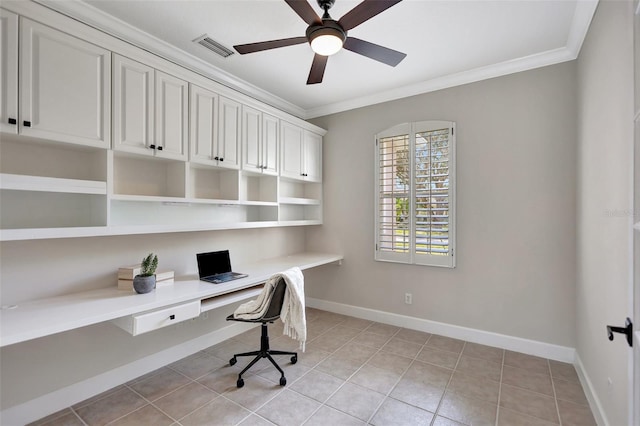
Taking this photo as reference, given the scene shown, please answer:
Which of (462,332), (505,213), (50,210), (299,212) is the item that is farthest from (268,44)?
(462,332)

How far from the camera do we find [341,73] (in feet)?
10.6

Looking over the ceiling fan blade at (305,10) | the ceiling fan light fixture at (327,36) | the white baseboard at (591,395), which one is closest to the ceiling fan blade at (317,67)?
the ceiling fan light fixture at (327,36)

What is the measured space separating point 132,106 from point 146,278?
4.26 ft

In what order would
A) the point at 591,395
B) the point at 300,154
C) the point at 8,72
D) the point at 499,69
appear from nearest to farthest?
the point at 8,72, the point at 591,395, the point at 499,69, the point at 300,154

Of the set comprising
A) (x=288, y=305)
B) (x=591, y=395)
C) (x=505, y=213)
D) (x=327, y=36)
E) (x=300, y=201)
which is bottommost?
(x=591, y=395)

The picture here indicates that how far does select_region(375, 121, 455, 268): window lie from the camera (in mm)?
3330

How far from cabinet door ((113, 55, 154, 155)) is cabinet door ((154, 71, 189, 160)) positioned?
0.06 meters

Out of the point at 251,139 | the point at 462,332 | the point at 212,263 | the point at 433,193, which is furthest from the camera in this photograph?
the point at 433,193

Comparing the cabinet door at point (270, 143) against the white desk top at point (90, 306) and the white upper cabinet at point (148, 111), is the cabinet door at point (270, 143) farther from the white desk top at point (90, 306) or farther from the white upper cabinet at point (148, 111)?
the white desk top at point (90, 306)

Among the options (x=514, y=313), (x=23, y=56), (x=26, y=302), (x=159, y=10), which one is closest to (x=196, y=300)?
(x=26, y=302)

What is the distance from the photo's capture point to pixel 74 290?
7.14ft

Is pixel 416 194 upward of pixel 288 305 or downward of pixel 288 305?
upward

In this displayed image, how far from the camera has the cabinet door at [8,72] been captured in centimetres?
165

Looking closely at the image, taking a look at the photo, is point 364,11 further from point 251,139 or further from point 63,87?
point 63,87
